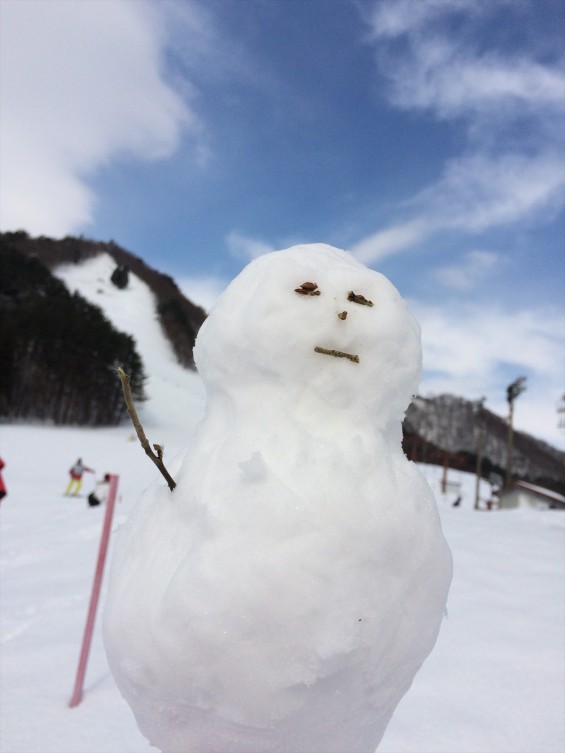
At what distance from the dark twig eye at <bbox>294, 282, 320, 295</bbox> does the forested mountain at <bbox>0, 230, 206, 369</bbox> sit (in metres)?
35.0

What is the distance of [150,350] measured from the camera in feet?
115

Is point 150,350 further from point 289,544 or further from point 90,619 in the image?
point 289,544

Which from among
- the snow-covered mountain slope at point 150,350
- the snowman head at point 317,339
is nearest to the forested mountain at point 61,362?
the snow-covered mountain slope at point 150,350

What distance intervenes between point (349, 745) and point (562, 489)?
130 feet

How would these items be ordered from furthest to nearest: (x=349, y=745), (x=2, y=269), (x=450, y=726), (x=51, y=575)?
(x=2, y=269)
(x=51, y=575)
(x=450, y=726)
(x=349, y=745)

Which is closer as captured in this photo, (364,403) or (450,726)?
(364,403)

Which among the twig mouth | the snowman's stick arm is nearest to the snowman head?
the twig mouth

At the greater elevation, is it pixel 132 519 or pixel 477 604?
pixel 132 519

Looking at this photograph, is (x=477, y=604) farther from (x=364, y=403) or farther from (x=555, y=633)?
(x=364, y=403)

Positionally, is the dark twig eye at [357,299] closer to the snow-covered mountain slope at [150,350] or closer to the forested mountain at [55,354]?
the snow-covered mountain slope at [150,350]

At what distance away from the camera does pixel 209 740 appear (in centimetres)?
102

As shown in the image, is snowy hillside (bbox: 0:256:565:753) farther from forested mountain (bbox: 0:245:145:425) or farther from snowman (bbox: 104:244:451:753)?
forested mountain (bbox: 0:245:145:425)

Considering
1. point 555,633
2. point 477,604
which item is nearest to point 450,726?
point 555,633

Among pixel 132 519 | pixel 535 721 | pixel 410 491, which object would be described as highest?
pixel 410 491
